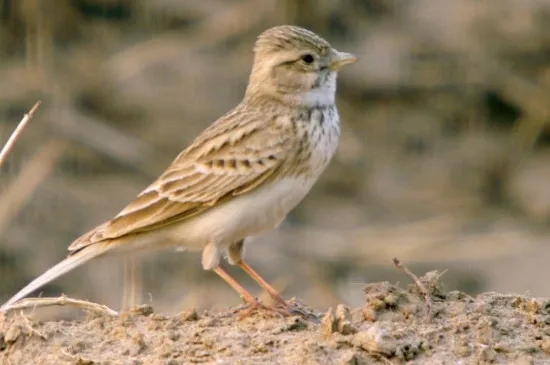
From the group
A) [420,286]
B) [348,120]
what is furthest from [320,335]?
[348,120]

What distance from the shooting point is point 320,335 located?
5883 mm

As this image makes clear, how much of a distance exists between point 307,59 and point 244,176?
748 millimetres

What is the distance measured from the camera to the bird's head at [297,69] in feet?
23.7

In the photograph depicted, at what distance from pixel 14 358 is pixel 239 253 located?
4.80 feet

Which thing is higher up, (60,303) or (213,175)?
(213,175)

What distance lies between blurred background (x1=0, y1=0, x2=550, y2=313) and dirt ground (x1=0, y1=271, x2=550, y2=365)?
4.65 metres

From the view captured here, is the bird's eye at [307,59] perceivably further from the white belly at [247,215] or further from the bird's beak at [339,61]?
the white belly at [247,215]

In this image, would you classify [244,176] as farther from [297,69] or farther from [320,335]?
[320,335]

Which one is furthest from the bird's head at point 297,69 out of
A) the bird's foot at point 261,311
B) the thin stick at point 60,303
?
the thin stick at point 60,303

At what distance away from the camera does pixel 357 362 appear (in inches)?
Result: 223

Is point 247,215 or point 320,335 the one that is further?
point 247,215

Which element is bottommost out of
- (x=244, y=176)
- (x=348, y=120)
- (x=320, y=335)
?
(x=320, y=335)

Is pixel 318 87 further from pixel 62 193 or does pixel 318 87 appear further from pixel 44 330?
pixel 62 193

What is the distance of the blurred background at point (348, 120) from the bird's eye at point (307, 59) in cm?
374
